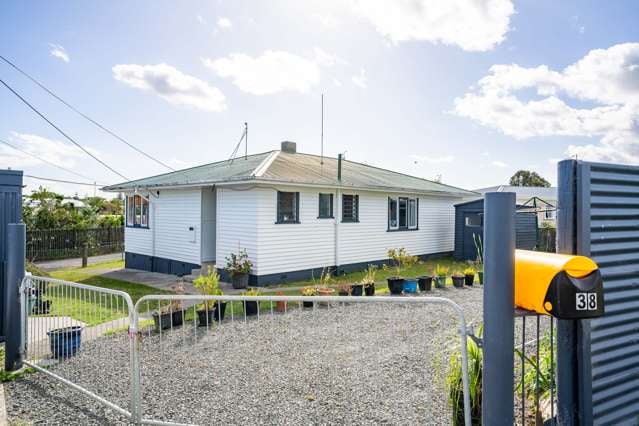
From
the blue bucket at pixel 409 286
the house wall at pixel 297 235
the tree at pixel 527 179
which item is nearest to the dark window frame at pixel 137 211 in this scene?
the house wall at pixel 297 235

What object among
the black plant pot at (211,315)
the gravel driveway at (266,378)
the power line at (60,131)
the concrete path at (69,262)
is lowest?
the concrete path at (69,262)

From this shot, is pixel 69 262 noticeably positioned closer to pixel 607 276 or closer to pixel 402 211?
pixel 402 211

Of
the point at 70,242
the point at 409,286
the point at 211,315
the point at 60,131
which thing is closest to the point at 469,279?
the point at 409,286

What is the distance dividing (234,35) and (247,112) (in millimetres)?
5162

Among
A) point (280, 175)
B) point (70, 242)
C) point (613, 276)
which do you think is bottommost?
point (70, 242)

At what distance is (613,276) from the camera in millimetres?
2482

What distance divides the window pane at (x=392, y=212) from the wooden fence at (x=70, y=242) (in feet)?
44.9

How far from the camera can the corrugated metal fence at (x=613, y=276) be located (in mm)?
2336

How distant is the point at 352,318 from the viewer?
7.26m

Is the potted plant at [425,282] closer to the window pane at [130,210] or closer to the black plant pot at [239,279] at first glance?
the black plant pot at [239,279]

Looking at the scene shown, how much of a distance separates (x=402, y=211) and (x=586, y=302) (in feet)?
48.0

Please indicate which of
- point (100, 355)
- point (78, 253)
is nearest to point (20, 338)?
point (100, 355)

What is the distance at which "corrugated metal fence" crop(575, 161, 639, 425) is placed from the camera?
2.34 meters

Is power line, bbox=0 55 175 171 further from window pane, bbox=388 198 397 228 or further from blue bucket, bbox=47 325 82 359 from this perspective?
blue bucket, bbox=47 325 82 359
